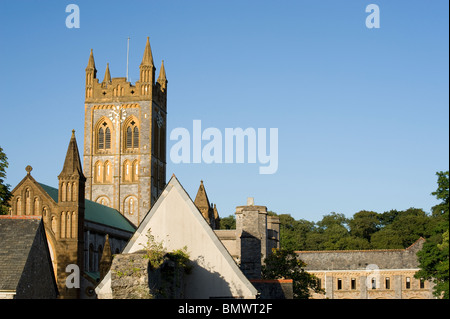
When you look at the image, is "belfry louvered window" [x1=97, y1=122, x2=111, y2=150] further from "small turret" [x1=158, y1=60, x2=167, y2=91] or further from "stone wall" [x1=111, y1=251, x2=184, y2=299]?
"stone wall" [x1=111, y1=251, x2=184, y2=299]

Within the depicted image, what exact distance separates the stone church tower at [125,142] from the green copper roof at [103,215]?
3.50 m

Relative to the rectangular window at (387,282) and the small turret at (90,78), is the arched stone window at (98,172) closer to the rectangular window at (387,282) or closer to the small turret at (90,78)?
the small turret at (90,78)

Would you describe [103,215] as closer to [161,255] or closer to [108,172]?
[108,172]

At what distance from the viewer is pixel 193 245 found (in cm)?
2222

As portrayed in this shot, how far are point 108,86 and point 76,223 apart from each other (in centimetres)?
4396

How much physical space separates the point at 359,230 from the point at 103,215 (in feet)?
186

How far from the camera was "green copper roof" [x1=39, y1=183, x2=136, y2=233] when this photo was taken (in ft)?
237

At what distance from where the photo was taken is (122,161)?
94.6 metres

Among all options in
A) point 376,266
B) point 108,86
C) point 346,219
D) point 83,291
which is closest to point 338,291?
point 376,266

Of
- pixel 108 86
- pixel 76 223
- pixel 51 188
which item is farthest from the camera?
pixel 108 86

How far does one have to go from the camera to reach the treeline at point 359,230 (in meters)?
110

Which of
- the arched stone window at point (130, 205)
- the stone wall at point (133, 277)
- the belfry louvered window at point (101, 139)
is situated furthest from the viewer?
the belfry louvered window at point (101, 139)

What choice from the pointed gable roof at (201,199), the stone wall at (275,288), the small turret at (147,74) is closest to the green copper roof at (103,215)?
the pointed gable roof at (201,199)
